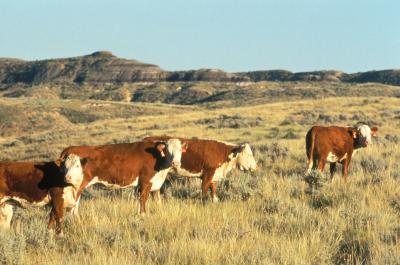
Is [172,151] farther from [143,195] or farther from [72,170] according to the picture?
[72,170]

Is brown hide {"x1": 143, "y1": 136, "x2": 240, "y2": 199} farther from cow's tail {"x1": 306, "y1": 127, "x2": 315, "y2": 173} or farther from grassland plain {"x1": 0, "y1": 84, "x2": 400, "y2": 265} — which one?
cow's tail {"x1": 306, "y1": 127, "x2": 315, "y2": 173}

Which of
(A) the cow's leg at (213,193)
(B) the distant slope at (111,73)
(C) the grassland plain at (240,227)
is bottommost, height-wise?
(A) the cow's leg at (213,193)

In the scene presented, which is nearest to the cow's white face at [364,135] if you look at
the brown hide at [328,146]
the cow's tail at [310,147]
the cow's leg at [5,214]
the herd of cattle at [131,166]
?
the herd of cattle at [131,166]

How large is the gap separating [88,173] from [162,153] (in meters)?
1.38

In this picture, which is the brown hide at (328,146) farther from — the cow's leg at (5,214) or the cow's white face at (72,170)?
the cow's leg at (5,214)

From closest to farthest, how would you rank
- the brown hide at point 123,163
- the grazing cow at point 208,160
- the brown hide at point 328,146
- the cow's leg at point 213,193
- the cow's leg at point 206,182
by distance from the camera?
1. the brown hide at point 123,163
2. the cow's leg at point 213,193
3. the cow's leg at point 206,182
4. the grazing cow at point 208,160
5. the brown hide at point 328,146

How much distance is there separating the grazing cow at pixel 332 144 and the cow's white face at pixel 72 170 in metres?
6.44

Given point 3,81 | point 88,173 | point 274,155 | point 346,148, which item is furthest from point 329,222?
point 3,81

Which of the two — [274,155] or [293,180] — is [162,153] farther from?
[274,155]

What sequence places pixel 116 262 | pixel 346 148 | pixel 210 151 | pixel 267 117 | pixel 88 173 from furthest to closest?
pixel 267 117, pixel 346 148, pixel 210 151, pixel 88 173, pixel 116 262

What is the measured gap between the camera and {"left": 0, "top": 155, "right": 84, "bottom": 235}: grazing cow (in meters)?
7.44

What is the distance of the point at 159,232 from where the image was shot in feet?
22.4

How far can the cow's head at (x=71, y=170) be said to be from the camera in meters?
7.39

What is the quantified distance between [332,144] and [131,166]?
18.2 ft
